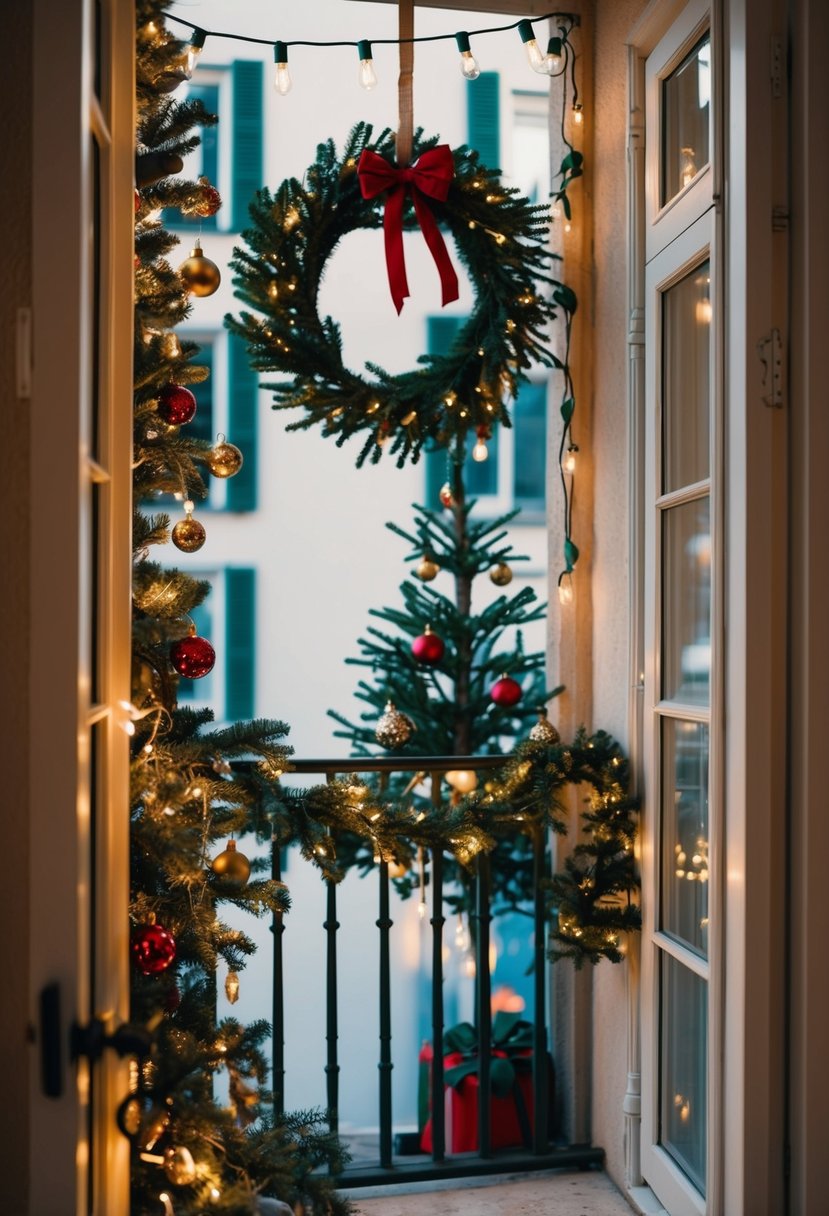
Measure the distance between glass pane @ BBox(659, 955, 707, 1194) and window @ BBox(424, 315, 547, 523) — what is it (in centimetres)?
385

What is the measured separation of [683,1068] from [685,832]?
0.46 m

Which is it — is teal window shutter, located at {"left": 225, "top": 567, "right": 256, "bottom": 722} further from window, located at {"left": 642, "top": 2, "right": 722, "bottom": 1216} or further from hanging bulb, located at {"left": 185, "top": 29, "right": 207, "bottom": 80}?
window, located at {"left": 642, "top": 2, "right": 722, "bottom": 1216}

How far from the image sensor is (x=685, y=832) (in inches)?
78.9

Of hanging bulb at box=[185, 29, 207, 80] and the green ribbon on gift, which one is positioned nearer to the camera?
hanging bulb at box=[185, 29, 207, 80]

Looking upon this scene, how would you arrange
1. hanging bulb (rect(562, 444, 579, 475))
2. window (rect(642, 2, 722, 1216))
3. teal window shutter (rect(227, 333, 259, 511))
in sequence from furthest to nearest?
teal window shutter (rect(227, 333, 259, 511)) < hanging bulb (rect(562, 444, 579, 475)) < window (rect(642, 2, 722, 1216))

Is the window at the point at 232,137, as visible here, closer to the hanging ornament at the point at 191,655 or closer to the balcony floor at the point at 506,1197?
the hanging ornament at the point at 191,655

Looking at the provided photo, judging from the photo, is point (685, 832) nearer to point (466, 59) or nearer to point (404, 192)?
point (404, 192)

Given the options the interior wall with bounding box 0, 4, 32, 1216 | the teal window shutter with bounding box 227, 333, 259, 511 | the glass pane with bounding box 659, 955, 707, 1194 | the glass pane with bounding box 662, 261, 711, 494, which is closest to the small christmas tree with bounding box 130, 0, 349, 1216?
the interior wall with bounding box 0, 4, 32, 1216

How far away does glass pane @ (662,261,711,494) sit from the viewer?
6.30 ft

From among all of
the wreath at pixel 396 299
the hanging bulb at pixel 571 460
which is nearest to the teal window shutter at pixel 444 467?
the hanging bulb at pixel 571 460

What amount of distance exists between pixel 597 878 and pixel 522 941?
12.3 feet

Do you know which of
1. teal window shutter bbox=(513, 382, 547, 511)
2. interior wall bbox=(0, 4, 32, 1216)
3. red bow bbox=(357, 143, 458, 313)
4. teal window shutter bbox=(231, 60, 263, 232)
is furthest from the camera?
teal window shutter bbox=(513, 382, 547, 511)

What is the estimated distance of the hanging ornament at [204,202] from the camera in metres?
1.98

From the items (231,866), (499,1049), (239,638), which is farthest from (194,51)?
(239,638)
